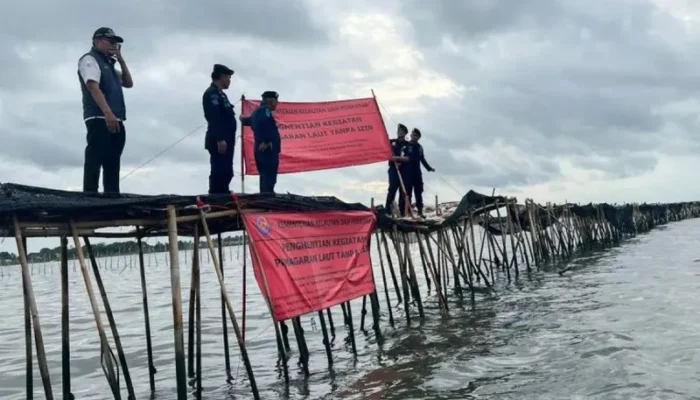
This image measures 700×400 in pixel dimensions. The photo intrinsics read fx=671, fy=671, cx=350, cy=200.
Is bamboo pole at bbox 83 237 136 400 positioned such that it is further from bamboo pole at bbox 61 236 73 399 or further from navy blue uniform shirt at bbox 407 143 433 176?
navy blue uniform shirt at bbox 407 143 433 176

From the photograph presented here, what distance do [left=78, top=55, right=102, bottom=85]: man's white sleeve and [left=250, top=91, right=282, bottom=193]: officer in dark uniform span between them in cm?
298

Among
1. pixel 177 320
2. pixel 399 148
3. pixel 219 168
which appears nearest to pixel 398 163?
pixel 399 148

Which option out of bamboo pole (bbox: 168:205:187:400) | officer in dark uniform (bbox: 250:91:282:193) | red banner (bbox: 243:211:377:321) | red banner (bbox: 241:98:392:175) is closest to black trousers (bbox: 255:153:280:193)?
officer in dark uniform (bbox: 250:91:282:193)

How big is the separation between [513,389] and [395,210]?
660cm

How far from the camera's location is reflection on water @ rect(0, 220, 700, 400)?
25.4ft

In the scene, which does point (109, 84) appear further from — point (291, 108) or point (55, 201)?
point (291, 108)

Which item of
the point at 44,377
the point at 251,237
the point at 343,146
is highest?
the point at 343,146

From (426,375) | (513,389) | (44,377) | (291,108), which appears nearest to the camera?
(44,377)

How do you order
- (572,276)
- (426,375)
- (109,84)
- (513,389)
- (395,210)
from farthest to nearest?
(572,276)
(395,210)
(426,375)
(513,389)
(109,84)

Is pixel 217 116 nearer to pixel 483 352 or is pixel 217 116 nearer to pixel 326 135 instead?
pixel 326 135

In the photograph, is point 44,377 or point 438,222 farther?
point 438,222

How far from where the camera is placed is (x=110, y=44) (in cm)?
688

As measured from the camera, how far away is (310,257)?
7.77 meters

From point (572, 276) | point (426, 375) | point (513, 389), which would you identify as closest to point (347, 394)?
point (426, 375)
